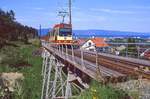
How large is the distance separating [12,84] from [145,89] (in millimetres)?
48126

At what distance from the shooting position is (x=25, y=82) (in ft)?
179

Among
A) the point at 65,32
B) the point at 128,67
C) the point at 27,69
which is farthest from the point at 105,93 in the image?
the point at 27,69

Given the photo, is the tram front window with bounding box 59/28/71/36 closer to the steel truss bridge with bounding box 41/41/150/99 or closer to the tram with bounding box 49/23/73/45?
the tram with bounding box 49/23/73/45

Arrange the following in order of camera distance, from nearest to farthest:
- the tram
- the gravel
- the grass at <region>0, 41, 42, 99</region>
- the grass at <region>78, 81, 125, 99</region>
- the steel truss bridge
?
the gravel, the grass at <region>78, 81, 125, 99</region>, the steel truss bridge, the tram, the grass at <region>0, 41, 42, 99</region>

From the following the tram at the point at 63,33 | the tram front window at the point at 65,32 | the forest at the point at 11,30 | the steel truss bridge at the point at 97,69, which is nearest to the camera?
the steel truss bridge at the point at 97,69

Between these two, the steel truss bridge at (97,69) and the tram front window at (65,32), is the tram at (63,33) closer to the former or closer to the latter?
the tram front window at (65,32)

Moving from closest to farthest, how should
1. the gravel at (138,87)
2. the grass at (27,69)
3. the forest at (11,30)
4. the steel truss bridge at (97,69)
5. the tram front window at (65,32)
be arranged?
1. the gravel at (138,87)
2. the steel truss bridge at (97,69)
3. the tram front window at (65,32)
4. the grass at (27,69)
5. the forest at (11,30)

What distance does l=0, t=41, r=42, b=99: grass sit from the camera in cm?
4906

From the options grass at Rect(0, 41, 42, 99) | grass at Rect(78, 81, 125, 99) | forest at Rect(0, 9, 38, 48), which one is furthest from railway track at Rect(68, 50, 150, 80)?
forest at Rect(0, 9, 38, 48)

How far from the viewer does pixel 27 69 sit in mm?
67188

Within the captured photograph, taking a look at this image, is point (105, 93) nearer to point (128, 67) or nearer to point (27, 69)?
point (128, 67)

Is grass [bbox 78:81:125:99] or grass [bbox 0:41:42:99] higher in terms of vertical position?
grass [bbox 78:81:125:99]

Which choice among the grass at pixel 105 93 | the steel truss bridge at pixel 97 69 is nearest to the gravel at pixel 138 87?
the grass at pixel 105 93

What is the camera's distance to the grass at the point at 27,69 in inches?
1932
